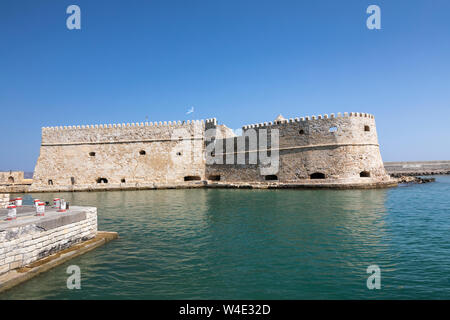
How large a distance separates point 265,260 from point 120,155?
84.7ft

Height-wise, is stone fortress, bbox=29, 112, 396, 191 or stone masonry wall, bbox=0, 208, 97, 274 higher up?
stone fortress, bbox=29, 112, 396, 191

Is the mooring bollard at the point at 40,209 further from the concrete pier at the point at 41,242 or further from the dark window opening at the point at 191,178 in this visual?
the dark window opening at the point at 191,178

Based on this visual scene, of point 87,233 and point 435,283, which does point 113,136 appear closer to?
point 87,233

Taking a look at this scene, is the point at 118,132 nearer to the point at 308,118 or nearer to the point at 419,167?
the point at 308,118

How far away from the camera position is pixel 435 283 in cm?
507

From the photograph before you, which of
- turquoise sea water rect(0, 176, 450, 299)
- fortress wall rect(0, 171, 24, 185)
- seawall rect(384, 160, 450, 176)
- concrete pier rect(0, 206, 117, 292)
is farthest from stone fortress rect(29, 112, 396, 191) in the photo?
seawall rect(384, 160, 450, 176)

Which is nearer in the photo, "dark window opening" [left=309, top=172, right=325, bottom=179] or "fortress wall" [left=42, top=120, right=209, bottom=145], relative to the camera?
"dark window opening" [left=309, top=172, right=325, bottom=179]

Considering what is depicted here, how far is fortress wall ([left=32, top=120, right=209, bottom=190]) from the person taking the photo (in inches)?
1123

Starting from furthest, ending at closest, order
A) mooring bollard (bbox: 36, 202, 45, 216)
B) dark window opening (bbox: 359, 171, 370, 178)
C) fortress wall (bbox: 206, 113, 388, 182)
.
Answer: dark window opening (bbox: 359, 171, 370, 178)
fortress wall (bbox: 206, 113, 388, 182)
mooring bollard (bbox: 36, 202, 45, 216)

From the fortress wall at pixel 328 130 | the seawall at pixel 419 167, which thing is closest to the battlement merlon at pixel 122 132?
the fortress wall at pixel 328 130

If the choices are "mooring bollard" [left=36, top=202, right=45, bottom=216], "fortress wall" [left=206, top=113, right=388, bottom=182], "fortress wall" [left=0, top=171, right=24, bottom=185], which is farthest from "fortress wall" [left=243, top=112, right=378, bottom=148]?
"fortress wall" [left=0, top=171, right=24, bottom=185]

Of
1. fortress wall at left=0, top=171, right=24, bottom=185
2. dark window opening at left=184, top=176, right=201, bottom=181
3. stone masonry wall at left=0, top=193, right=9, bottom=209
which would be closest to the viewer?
stone masonry wall at left=0, top=193, right=9, bottom=209

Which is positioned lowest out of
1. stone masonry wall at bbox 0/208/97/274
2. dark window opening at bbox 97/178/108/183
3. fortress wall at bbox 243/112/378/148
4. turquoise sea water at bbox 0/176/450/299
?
turquoise sea water at bbox 0/176/450/299

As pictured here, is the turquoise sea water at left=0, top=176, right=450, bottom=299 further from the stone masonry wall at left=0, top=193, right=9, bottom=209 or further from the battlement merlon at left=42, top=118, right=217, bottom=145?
the battlement merlon at left=42, top=118, right=217, bottom=145
